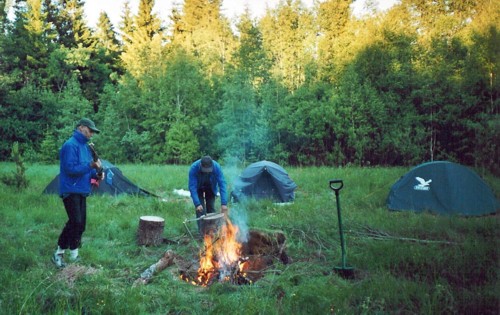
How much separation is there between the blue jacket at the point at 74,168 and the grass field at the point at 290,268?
105 cm

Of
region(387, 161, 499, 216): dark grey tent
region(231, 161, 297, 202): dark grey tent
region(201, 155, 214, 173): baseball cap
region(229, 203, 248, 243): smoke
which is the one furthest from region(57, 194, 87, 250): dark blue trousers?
region(387, 161, 499, 216): dark grey tent

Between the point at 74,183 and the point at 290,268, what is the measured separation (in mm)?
3211

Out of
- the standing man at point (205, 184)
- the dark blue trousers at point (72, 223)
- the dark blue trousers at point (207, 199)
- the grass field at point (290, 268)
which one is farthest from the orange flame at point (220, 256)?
the dark blue trousers at point (72, 223)

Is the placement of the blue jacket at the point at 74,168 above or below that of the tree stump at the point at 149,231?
above

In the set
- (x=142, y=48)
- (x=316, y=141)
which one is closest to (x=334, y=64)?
(x=316, y=141)

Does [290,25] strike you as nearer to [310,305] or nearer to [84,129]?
[84,129]

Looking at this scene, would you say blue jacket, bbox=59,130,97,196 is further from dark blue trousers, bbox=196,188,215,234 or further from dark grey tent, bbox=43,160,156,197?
dark grey tent, bbox=43,160,156,197

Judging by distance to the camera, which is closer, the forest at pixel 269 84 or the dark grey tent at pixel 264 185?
the dark grey tent at pixel 264 185

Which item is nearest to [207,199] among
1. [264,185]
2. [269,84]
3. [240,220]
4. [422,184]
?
[240,220]

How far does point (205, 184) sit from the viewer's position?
711 cm

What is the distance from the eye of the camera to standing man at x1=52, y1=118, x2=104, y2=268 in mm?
5199

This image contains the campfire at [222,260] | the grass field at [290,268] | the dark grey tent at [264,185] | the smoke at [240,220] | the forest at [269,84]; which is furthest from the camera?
the forest at [269,84]

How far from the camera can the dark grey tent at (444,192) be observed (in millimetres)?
8414

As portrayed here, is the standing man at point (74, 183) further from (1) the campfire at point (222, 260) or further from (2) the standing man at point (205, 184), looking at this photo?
(2) the standing man at point (205, 184)
